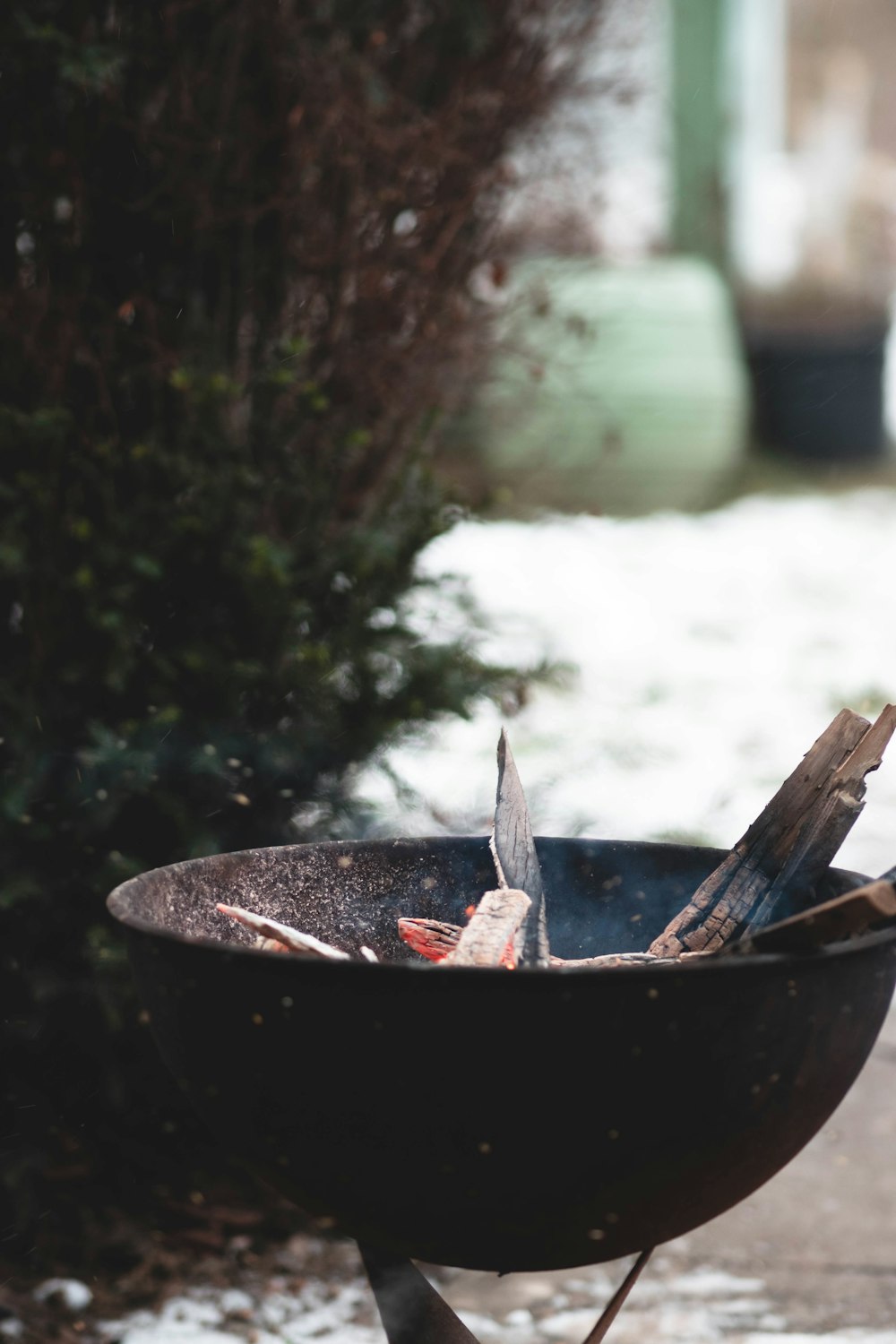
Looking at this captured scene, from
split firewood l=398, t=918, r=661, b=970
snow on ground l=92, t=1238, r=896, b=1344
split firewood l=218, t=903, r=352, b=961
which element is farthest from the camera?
snow on ground l=92, t=1238, r=896, b=1344

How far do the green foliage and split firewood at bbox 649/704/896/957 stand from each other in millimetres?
980

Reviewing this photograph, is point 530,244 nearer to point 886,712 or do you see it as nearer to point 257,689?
point 257,689

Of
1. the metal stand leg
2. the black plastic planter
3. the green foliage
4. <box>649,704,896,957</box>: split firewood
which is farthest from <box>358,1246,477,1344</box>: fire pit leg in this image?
the black plastic planter

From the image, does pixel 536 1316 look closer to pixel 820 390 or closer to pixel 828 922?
pixel 828 922

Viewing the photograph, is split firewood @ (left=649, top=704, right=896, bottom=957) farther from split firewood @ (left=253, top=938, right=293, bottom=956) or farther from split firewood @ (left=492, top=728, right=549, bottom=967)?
split firewood @ (left=253, top=938, right=293, bottom=956)

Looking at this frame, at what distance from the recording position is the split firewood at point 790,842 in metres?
1.43

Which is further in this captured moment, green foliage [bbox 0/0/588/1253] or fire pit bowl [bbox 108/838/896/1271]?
green foliage [bbox 0/0/588/1253]

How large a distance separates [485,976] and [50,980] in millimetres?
1339

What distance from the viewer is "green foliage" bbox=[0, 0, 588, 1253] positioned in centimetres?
225

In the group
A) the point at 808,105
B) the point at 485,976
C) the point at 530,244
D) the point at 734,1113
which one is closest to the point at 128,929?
the point at 485,976

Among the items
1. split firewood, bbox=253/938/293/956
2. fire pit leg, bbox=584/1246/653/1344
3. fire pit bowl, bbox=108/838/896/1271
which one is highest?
split firewood, bbox=253/938/293/956

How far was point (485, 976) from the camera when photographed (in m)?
1.09

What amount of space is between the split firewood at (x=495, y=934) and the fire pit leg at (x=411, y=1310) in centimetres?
31

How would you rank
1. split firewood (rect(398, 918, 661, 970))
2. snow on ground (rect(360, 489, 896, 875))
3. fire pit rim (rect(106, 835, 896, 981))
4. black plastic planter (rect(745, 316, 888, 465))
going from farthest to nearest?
→ black plastic planter (rect(745, 316, 888, 465)) → snow on ground (rect(360, 489, 896, 875)) → split firewood (rect(398, 918, 661, 970)) → fire pit rim (rect(106, 835, 896, 981))
